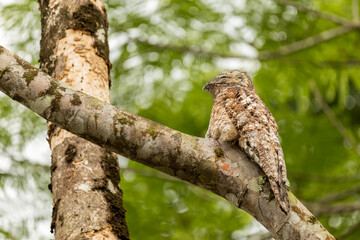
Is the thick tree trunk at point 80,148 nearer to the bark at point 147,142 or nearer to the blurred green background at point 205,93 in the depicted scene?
the bark at point 147,142

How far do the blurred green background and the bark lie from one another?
3.44 m

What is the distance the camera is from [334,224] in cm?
683

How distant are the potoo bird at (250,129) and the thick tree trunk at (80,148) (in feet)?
2.25

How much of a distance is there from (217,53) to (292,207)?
4039 mm

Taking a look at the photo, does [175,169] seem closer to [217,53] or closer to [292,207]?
[292,207]

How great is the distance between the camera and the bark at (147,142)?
2369 mm

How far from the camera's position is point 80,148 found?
2.86 m

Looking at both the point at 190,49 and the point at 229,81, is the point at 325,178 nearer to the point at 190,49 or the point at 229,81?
the point at 190,49

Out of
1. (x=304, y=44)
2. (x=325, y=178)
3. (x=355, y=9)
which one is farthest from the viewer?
→ (x=325, y=178)

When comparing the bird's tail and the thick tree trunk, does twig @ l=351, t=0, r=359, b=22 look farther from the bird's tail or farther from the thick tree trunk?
the bird's tail

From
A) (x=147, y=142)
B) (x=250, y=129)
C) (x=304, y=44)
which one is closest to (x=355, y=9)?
(x=304, y=44)

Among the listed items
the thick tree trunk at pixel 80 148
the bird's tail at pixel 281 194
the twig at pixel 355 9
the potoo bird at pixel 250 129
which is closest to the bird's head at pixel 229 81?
the potoo bird at pixel 250 129

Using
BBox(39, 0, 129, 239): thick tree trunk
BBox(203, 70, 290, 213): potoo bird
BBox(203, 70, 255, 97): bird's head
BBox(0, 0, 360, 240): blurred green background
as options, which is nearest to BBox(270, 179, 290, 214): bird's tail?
BBox(203, 70, 290, 213): potoo bird

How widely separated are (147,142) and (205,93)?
423 cm
